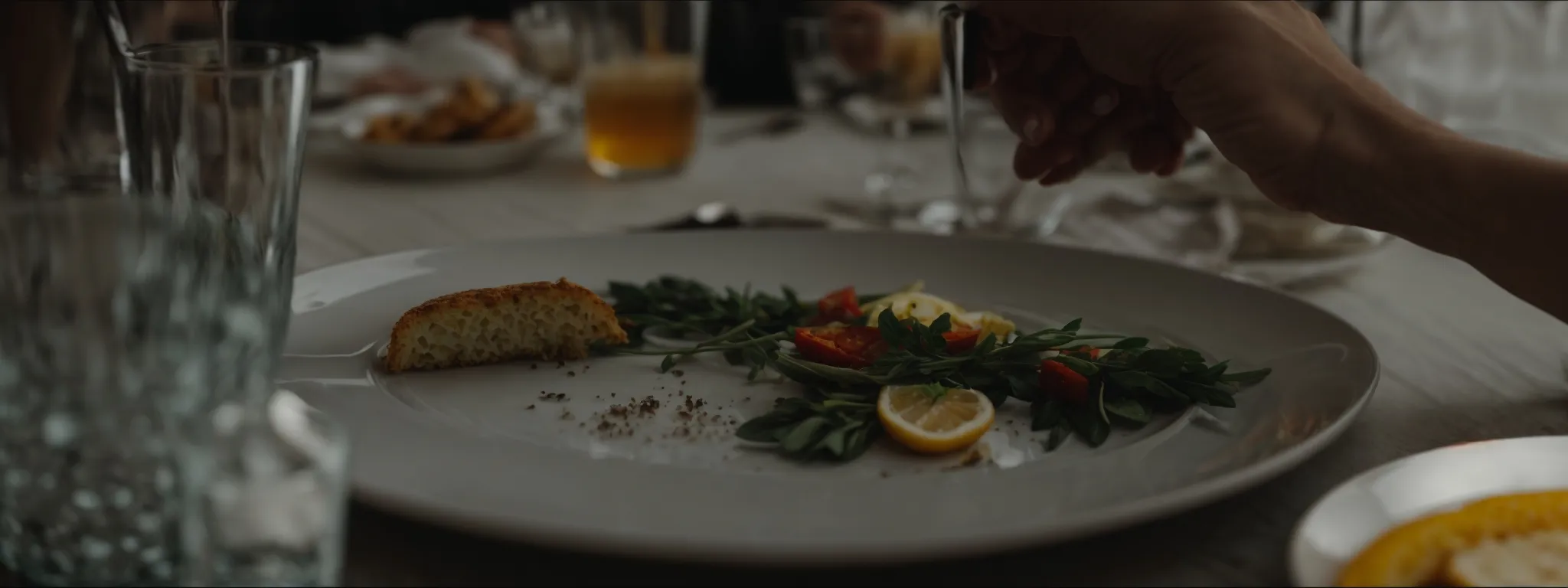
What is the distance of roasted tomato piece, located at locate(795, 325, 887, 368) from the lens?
1126 mm

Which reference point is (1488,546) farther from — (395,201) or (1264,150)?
(395,201)

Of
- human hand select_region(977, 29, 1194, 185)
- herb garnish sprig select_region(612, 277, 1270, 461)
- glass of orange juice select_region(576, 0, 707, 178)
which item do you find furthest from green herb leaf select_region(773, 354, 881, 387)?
glass of orange juice select_region(576, 0, 707, 178)

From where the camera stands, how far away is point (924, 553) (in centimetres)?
72

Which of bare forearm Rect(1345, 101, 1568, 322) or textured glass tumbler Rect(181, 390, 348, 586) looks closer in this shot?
textured glass tumbler Rect(181, 390, 348, 586)

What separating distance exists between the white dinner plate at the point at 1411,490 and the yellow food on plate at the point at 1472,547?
1 centimetres

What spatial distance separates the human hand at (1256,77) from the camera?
3.93 ft

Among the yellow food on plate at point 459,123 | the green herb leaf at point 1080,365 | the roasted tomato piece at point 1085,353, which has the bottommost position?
the yellow food on plate at point 459,123

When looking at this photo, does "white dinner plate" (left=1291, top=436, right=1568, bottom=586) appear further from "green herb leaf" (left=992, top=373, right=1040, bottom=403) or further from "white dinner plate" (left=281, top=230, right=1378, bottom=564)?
"green herb leaf" (left=992, top=373, right=1040, bottom=403)

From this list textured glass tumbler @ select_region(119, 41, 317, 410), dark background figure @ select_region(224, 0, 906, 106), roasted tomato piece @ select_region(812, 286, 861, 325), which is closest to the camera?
textured glass tumbler @ select_region(119, 41, 317, 410)

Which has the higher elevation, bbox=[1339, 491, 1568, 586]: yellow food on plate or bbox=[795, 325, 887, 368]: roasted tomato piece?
bbox=[1339, 491, 1568, 586]: yellow food on plate

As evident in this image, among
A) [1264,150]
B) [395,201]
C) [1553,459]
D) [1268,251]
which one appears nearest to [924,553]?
[1553,459]

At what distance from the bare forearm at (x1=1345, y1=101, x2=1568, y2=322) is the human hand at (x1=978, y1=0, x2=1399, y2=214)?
0.12ft

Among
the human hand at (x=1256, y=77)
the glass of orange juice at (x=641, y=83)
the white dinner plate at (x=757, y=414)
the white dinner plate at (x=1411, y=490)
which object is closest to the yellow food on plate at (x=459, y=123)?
the glass of orange juice at (x=641, y=83)

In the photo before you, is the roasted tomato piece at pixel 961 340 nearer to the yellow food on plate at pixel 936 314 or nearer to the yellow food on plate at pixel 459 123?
the yellow food on plate at pixel 936 314
